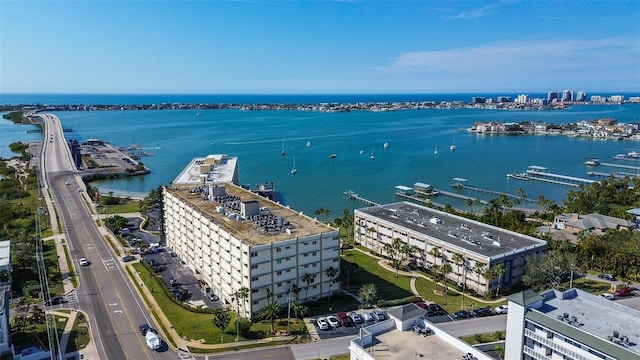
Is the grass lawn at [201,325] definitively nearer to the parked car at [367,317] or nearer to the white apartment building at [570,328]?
the parked car at [367,317]

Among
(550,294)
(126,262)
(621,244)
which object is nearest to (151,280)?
(126,262)

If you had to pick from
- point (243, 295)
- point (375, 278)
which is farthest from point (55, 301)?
point (375, 278)

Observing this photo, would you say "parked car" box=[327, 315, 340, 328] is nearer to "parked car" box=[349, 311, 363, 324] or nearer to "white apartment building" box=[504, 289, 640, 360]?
"parked car" box=[349, 311, 363, 324]

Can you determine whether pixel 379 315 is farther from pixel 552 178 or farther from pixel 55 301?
pixel 552 178

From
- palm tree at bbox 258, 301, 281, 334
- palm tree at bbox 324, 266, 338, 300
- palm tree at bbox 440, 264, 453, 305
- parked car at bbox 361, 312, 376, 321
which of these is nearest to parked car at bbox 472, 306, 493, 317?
palm tree at bbox 440, 264, 453, 305

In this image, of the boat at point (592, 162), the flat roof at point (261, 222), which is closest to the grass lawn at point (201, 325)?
the flat roof at point (261, 222)

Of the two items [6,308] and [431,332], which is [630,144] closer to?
[431,332]
